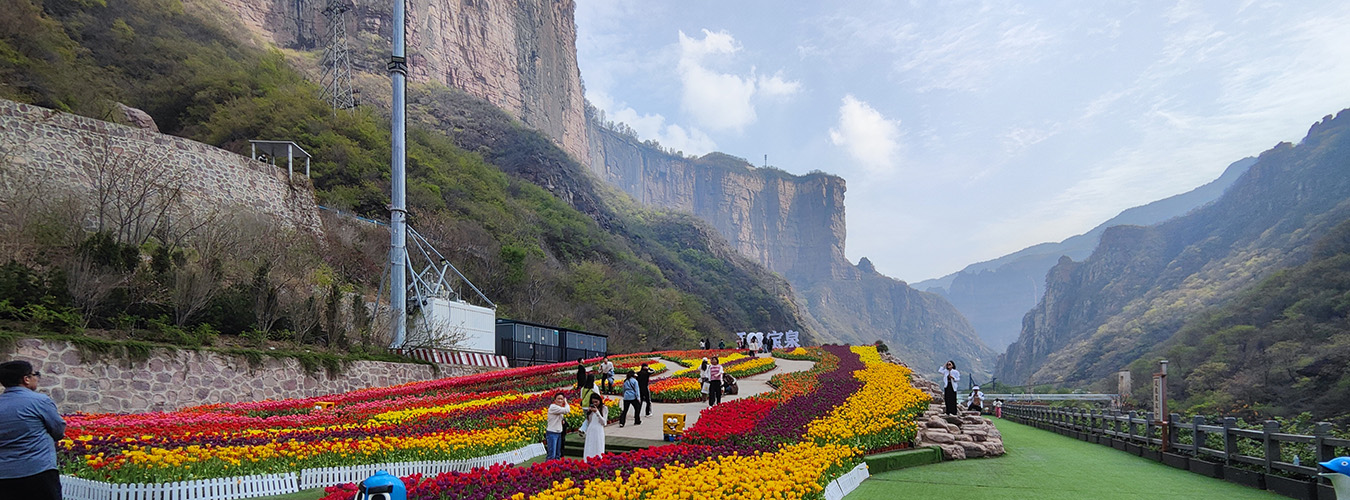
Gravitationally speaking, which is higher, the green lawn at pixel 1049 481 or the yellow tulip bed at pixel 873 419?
the yellow tulip bed at pixel 873 419

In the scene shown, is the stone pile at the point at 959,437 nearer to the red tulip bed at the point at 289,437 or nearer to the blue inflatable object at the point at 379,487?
the red tulip bed at the point at 289,437

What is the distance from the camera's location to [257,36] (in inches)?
2847

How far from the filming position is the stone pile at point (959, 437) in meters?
12.4

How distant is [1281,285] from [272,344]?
61962mm

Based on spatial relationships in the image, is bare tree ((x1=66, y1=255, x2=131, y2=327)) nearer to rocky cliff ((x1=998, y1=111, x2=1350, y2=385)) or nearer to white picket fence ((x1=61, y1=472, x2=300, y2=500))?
white picket fence ((x1=61, y1=472, x2=300, y2=500))

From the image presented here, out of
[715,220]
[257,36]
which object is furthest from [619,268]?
[715,220]

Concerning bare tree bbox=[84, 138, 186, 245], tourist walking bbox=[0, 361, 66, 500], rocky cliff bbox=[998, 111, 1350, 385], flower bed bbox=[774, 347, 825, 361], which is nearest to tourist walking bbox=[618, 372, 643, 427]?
tourist walking bbox=[0, 361, 66, 500]

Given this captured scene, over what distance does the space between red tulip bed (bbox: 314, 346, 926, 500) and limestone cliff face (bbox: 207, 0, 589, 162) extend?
254 ft

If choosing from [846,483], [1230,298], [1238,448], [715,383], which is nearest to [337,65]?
[715,383]

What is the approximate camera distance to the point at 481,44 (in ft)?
332

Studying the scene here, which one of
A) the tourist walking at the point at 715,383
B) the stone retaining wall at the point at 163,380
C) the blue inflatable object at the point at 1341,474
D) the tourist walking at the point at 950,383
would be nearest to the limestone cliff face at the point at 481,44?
the stone retaining wall at the point at 163,380

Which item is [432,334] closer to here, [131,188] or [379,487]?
[131,188]

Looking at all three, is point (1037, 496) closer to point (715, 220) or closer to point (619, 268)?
point (619, 268)

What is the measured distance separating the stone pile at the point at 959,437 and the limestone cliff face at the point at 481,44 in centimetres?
7834
